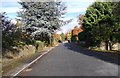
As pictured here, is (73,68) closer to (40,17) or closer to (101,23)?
(101,23)

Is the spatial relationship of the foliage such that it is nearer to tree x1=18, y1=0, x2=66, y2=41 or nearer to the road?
the road

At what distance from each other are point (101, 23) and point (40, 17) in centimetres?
1460

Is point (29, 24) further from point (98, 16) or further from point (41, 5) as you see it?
point (98, 16)

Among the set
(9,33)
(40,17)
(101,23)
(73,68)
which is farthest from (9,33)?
(40,17)

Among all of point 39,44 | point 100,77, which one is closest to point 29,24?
point 39,44

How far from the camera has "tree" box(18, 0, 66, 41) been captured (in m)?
53.8

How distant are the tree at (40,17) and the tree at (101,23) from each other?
6.13m

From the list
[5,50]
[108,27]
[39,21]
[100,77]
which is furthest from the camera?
[39,21]

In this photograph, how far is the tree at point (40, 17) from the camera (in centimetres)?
5378

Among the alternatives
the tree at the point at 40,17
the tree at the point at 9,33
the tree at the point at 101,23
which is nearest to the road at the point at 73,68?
the tree at the point at 9,33

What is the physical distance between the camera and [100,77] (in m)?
12.6

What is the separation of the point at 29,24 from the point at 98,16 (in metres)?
13.1

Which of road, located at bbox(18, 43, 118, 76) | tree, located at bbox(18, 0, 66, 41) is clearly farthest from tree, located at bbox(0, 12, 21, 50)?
tree, located at bbox(18, 0, 66, 41)

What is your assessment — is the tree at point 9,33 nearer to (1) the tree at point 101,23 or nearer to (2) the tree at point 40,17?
(1) the tree at point 101,23
